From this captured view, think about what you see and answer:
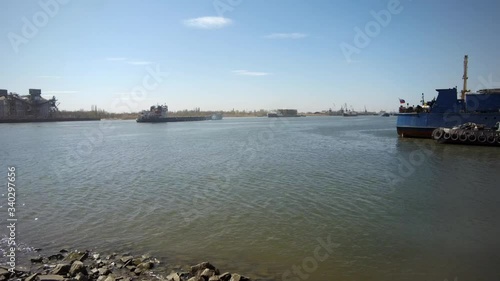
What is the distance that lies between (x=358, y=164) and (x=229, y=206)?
14.0m

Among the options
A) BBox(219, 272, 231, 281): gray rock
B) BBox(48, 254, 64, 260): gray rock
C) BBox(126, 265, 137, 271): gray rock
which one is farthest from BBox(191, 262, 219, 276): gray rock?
BBox(48, 254, 64, 260): gray rock

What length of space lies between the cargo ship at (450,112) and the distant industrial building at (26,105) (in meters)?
133

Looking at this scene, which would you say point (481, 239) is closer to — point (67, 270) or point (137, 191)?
point (67, 270)

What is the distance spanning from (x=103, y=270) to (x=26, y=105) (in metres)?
146

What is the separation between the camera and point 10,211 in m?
13.2

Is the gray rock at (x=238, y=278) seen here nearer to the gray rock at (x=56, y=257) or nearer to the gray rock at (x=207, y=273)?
the gray rock at (x=207, y=273)

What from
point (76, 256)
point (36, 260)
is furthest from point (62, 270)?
point (36, 260)

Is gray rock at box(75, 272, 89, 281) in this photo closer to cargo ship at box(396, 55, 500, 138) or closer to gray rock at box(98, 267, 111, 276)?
gray rock at box(98, 267, 111, 276)

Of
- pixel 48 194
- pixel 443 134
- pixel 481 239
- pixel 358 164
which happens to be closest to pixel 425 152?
pixel 443 134

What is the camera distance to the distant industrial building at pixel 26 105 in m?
121

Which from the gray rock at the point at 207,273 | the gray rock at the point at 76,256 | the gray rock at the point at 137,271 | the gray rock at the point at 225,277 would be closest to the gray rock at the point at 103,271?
the gray rock at the point at 137,271

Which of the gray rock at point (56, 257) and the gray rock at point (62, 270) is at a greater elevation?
the gray rock at point (62, 270)

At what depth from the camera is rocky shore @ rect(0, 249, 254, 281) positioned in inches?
291

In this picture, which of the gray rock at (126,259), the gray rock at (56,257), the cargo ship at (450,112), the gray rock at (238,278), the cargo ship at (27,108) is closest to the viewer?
the gray rock at (238,278)
